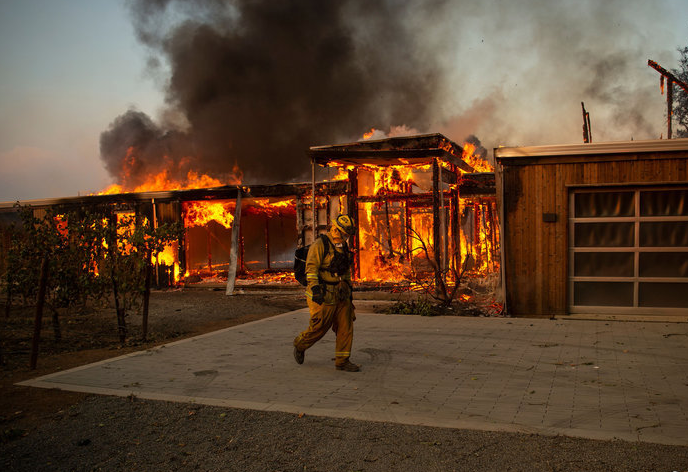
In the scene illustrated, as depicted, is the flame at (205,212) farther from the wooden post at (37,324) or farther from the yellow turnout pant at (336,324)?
the yellow turnout pant at (336,324)

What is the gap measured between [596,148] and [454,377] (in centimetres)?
607

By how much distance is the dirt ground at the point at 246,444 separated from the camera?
3875 mm

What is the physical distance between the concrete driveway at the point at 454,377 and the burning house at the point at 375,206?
490cm

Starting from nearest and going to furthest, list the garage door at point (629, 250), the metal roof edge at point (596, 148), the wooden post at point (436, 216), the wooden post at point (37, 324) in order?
the wooden post at point (37, 324) → the metal roof edge at point (596, 148) → the garage door at point (629, 250) → the wooden post at point (436, 216)

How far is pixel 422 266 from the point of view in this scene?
17.4 meters

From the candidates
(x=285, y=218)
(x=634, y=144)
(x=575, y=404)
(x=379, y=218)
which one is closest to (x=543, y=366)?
(x=575, y=404)

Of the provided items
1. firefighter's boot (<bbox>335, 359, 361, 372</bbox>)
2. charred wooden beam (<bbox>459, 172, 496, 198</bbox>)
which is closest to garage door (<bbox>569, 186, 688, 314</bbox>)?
firefighter's boot (<bbox>335, 359, 361, 372</bbox>)

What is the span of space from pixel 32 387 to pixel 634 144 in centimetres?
1023

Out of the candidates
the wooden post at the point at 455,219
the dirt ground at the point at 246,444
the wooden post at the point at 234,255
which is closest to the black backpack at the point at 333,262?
the dirt ground at the point at 246,444

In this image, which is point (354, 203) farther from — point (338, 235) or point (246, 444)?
point (246, 444)

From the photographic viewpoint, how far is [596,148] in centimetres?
997

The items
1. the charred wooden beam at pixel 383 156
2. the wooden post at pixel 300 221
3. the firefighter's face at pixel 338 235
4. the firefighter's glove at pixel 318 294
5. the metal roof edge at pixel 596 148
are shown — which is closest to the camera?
the firefighter's glove at pixel 318 294

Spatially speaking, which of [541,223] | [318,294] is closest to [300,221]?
[541,223]

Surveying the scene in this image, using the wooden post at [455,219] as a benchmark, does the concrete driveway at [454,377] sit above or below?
below
